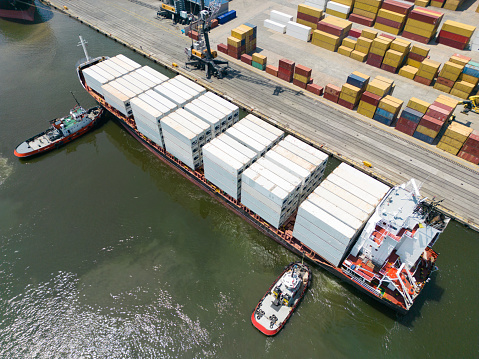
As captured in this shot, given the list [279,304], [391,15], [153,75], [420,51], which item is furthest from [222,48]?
[279,304]

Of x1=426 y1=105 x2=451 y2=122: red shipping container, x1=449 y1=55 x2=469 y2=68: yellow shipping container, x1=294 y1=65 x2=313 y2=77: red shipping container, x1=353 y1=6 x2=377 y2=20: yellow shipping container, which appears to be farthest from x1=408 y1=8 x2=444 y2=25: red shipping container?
x1=294 y1=65 x2=313 y2=77: red shipping container

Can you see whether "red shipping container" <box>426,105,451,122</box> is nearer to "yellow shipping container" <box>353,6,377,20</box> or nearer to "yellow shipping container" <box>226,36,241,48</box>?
"yellow shipping container" <box>353,6,377,20</box>

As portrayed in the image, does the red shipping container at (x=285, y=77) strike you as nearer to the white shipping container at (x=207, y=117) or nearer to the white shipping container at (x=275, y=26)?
the white shipping container at (x=275, y=26)

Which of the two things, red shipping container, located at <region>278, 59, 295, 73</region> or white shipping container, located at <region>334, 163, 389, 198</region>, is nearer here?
white shipping container, located at <region>334, 163, 389, 198</region>

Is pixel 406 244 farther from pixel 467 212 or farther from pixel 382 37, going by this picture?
pixel 382 37

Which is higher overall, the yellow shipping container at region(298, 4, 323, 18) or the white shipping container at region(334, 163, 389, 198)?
the yellow shipping container at region(298, 4, 323, 18)

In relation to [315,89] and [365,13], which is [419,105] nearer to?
[315,89]

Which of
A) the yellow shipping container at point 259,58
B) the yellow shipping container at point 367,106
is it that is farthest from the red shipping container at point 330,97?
the yellow shipping container at point 259,58
